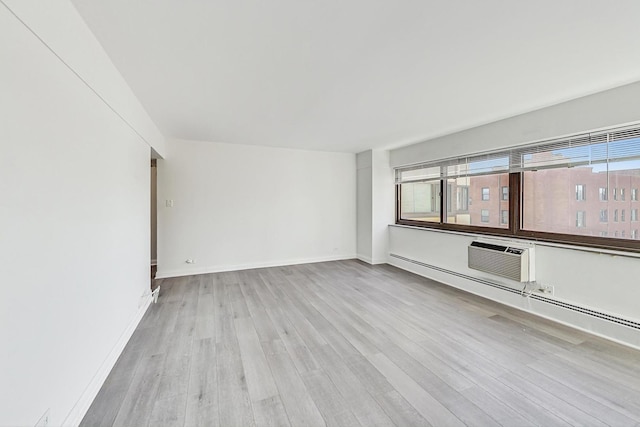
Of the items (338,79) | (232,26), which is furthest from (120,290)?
(338,79)

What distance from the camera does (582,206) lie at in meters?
2.86

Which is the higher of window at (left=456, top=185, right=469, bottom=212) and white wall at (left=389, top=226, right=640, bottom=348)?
window at (left=456, top=185, right=469, bottom=212)

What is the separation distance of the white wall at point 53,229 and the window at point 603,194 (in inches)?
174

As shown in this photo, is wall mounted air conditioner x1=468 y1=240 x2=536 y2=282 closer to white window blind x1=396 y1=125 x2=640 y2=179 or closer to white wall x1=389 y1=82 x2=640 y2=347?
white wall x1=389 y1=82 x2=640 y2=347

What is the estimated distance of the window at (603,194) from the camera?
267 cm

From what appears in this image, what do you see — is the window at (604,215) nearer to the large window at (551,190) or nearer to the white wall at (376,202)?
the large window at (551,190)

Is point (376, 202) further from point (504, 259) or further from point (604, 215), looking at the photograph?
point (604, 215)

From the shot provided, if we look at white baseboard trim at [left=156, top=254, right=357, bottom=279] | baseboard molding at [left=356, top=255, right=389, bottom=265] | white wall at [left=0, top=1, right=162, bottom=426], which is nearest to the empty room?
white wall at [left=0, top=1, right=162, bottom=426]

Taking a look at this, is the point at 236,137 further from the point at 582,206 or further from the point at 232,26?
the point at 582,206

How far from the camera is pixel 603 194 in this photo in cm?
269

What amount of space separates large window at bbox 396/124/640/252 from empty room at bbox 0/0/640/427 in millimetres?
22

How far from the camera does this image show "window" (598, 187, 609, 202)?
8.75ft

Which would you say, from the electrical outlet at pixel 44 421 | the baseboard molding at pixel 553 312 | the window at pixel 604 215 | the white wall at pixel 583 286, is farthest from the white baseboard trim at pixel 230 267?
the window at pixel 604 215

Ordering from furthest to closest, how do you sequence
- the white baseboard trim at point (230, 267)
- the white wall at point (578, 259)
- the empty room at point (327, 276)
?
the white baseboard trim at point (230, 267) < the white wall at point (578, 259) < the empty room at point (327, 276)
